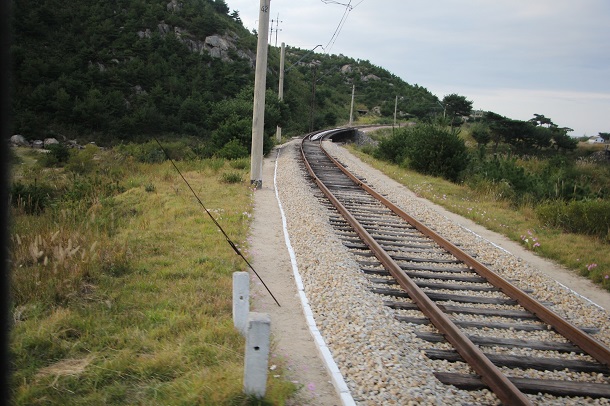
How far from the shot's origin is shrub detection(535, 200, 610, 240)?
11602 millimetres

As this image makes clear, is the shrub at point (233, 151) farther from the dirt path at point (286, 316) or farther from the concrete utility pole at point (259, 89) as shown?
the dirt path at point (286, 316)

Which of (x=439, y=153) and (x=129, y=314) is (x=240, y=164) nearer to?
(x=439, y=153)

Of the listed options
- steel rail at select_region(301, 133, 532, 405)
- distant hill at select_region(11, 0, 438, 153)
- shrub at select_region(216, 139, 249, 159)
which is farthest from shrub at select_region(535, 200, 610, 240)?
distant hill at select_region(11, 0, 438, 153)

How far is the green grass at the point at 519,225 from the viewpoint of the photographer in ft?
29.7

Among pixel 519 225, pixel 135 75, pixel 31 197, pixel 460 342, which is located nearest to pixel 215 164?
pixel 31 197

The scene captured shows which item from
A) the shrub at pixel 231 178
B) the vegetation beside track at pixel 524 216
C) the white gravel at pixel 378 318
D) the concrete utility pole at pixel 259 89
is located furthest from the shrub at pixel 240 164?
the white gravel at pixel 378 318

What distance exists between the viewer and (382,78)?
386 feet

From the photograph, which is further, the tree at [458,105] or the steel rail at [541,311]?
the tree at [458,105]

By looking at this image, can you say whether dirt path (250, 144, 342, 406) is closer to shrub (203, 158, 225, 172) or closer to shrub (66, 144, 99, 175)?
shrub (203, 158, 225, 172)

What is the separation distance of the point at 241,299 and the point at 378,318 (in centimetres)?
165

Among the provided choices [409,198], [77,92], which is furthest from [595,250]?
[77,92]

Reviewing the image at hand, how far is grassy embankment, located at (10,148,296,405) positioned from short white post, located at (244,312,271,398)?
0.33ft

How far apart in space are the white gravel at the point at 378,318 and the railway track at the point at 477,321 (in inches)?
4.5

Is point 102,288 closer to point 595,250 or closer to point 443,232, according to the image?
point 443,232
